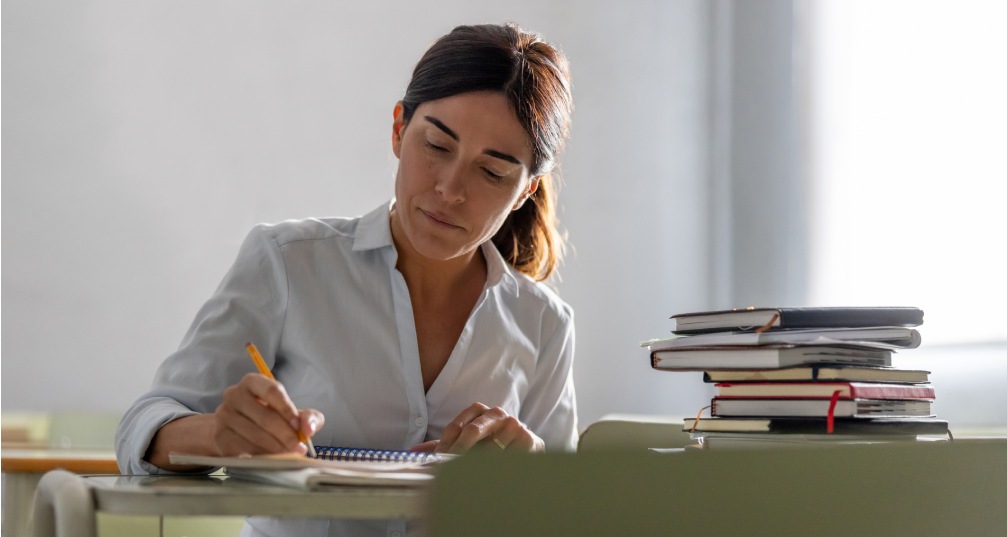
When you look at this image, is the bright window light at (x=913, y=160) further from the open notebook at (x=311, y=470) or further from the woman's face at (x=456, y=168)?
the open notebook at (x=311, y=470)

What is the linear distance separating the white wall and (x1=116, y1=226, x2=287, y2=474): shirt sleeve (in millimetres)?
1811

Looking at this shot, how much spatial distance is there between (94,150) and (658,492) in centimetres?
281

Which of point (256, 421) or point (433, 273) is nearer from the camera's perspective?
point (256, 421)

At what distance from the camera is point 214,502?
69 centimetres

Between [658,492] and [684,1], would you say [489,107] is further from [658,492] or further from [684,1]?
[684,1]

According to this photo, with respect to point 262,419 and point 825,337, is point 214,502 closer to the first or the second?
point 262,419

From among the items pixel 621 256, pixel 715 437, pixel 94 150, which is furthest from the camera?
pixel 621 256

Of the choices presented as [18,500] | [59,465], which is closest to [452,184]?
[59,465]

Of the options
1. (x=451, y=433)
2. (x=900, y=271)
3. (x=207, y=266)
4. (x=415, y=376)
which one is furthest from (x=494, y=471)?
(x=207, y=266)

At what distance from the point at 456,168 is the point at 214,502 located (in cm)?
73

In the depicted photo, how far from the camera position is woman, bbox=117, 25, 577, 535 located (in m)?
1.31

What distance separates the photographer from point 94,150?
119 inches

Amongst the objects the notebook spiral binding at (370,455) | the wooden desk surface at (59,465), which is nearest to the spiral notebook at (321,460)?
the notebook spiral binding at (370,455)

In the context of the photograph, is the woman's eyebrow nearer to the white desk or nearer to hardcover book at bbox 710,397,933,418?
hardcover book at bbox 710,397,933,418
